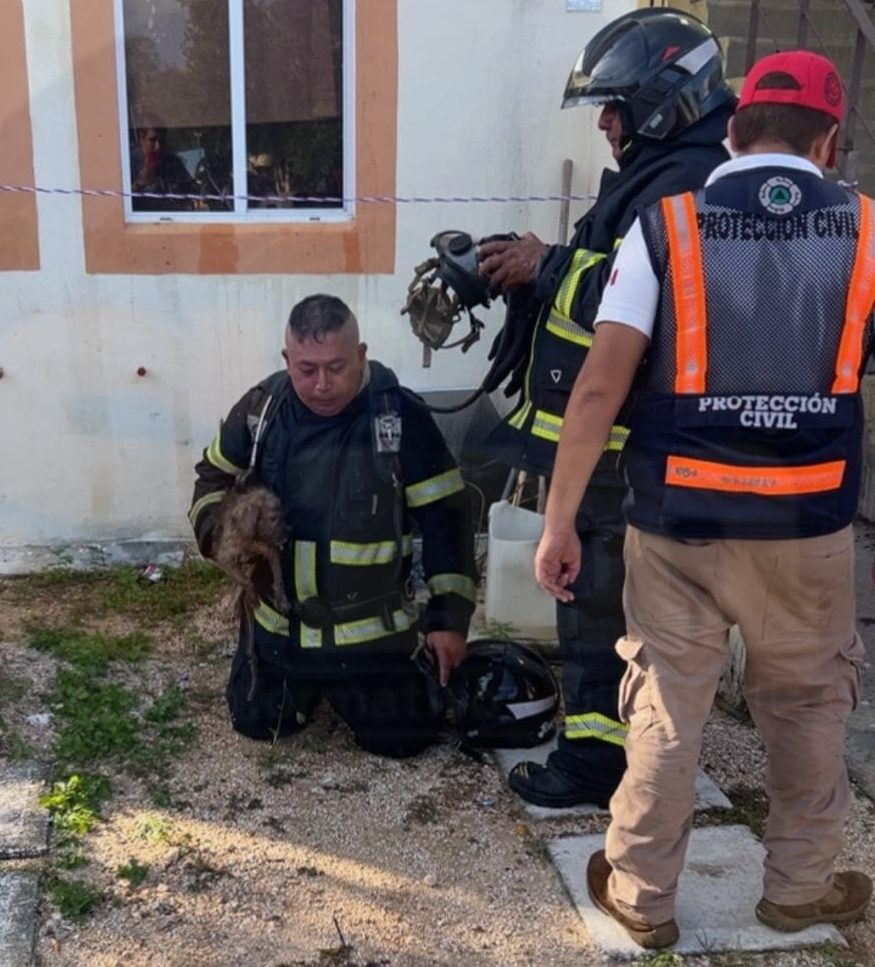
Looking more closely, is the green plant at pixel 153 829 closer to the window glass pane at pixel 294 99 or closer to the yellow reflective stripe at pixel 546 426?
the yellow reflective stripe at pixel 546 426

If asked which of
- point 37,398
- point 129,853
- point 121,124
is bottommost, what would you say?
point 129,853

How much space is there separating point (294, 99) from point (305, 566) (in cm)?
240

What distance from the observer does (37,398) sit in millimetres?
4980

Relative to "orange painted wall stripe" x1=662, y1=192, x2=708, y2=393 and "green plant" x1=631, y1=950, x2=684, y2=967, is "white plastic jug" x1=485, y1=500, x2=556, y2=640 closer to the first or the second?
"green plant" x1=631, y1=950, x2=684, y2=967

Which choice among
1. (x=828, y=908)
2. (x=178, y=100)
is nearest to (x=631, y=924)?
(x=828, y=908)

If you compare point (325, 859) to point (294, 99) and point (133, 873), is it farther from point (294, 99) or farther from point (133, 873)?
point (294, 99)

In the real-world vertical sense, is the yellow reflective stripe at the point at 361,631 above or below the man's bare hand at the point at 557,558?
below

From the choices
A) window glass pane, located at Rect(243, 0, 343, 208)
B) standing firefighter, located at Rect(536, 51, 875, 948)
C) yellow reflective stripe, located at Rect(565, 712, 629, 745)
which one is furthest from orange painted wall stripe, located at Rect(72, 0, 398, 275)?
standing firefighter, located at Rect(536, 51, 875, 948)

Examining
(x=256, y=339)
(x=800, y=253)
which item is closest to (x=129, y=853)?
(x=800, y=253)

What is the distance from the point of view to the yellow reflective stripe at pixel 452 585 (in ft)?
11.7

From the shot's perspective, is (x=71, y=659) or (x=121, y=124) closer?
(x=71, y=659)

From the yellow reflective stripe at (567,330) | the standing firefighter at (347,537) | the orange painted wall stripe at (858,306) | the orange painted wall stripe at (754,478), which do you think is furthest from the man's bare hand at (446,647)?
the orange painted wall stripe at (858,306)

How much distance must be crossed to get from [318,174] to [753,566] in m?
3.25

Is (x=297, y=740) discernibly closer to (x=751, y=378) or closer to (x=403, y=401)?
(x=403, y=401)
